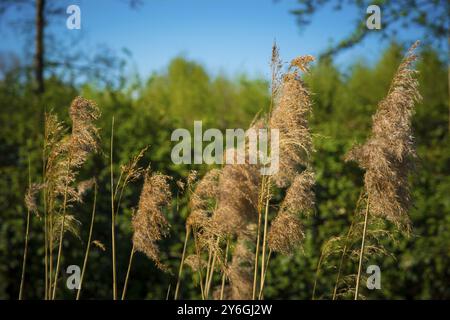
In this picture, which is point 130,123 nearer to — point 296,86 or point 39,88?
point 39,88

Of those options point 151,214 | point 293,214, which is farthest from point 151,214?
point 293,214

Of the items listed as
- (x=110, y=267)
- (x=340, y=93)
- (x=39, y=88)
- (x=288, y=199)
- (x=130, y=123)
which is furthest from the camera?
(x=340, y=93)

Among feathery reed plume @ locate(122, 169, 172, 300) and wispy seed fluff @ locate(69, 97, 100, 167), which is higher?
wispy seed fluff @ locate(69, 97, 100, 167)

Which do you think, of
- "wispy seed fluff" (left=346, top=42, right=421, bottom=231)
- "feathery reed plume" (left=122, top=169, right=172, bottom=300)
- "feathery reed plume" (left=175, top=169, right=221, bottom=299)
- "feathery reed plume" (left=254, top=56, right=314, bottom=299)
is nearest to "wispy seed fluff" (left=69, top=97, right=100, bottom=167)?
"feathery reed plume" (left=122, top=169, right=172, bottom=300)

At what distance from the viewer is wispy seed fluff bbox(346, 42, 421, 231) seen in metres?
2.88

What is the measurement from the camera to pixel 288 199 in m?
2.88

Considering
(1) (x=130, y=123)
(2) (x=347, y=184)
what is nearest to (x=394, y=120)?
(2) (x=347, y=184)

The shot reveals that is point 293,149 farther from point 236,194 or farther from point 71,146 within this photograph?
point 71,146

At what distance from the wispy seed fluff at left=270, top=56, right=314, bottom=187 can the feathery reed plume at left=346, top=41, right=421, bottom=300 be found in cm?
33

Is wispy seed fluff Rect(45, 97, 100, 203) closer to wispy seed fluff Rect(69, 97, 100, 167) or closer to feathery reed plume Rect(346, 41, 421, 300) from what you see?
wispy seed fluff Rect(69, 97, 100, 167)

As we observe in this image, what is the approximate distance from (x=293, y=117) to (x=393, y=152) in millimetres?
523

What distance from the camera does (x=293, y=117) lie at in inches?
112
